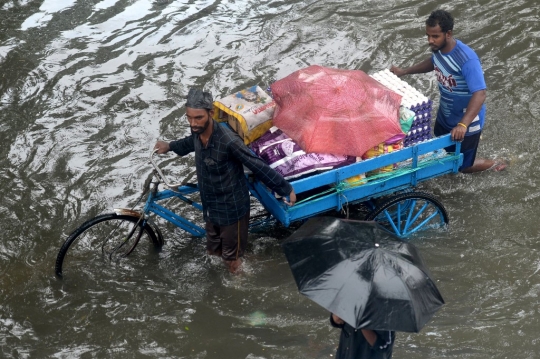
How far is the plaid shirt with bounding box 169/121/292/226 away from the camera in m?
4.71

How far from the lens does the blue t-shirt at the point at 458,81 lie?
544cm

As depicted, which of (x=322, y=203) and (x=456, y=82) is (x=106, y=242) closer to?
(x=322, y=203)

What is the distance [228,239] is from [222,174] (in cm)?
68

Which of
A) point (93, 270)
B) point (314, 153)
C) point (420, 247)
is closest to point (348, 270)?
point (314, 153)

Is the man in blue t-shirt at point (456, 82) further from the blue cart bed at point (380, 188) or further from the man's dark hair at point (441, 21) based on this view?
the blue cart bed at point (380, 188)

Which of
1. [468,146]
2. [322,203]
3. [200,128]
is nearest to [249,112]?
[200,128]

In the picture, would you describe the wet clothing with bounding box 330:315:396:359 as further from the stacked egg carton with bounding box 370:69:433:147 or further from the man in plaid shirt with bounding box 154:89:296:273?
the stacked egg carton with bounding box 370:69:433:147

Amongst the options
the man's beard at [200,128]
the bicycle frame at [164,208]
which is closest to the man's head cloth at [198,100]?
the man's beard at [200,128]

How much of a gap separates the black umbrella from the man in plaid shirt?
112cm

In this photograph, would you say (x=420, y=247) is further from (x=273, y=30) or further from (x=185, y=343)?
(x=273, y=30)

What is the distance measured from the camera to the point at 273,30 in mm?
9188

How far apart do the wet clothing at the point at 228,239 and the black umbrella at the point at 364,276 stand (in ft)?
5.02

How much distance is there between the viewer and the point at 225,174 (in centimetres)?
486

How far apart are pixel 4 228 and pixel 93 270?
1.09 metres
